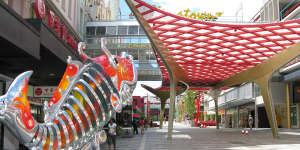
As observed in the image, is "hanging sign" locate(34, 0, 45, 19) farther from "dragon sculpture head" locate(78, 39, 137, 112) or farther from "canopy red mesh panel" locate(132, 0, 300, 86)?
"dragon sculpture head" locate(78, 39, 137, 112)

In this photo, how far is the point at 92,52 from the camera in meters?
44.5

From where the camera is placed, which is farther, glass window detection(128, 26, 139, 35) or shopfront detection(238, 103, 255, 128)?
glass window detection(128, 26, 139, 35)

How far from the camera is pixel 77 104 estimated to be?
3627 mm

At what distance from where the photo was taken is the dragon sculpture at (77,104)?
2576 millimetres

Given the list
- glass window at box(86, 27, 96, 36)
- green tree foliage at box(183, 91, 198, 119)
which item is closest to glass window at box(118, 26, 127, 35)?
glass window at box(86, 27, 96, 36)

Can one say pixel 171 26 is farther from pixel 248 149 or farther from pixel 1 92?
pixel 1 92

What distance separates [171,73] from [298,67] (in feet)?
56.4

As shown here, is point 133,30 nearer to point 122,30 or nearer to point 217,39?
point 122,30

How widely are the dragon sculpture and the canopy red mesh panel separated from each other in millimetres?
11052

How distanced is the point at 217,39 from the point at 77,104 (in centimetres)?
1737

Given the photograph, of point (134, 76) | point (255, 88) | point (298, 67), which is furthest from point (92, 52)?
point (134, 76)

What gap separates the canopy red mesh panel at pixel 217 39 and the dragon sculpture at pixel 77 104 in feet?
36.3

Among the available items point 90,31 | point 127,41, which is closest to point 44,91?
point 127,41

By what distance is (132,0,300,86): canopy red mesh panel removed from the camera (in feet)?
55.2
